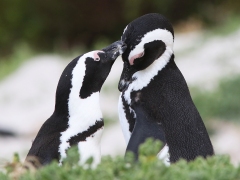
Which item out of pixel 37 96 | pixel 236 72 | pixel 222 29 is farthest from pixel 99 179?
pixel 222 29

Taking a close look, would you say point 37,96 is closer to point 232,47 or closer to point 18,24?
point 232,47

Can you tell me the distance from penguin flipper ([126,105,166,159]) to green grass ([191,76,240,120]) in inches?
171

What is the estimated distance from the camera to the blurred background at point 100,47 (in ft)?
25.0

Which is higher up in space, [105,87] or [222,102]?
[105,87]

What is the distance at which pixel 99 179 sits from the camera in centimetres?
226

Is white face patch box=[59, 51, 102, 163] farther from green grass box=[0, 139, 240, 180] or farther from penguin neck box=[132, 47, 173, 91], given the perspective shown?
green grass box=[0, 139, 240, 180]

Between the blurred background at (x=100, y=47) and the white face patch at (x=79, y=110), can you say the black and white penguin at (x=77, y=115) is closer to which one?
the white face patch at (x=79, y=110)

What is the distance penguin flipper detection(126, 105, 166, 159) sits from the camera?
10.1ft

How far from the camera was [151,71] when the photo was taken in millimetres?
3309

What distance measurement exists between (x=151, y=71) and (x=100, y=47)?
7495mm

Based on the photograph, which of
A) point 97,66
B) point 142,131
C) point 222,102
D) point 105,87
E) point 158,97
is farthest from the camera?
point 105,87

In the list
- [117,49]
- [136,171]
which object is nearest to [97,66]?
[117,49]

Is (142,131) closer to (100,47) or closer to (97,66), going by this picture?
(97,66)

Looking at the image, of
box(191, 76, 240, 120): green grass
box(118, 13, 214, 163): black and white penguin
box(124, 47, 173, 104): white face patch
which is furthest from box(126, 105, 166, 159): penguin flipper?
box(191, 76, 240, 120): green grass
